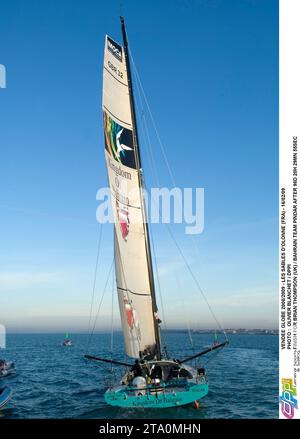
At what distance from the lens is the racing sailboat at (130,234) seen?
21.4 metres

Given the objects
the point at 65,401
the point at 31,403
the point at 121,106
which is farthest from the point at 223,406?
the point at 121,106

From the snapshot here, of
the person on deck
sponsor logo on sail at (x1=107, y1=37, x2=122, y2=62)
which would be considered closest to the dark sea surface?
the person on deck

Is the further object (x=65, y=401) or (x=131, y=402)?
(x=65, y=401)

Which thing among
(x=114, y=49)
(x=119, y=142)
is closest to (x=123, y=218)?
(x=119, y=142)

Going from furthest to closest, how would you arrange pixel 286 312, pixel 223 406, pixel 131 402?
pixel 223 406 < pixel 131 402 < pixel 286 312

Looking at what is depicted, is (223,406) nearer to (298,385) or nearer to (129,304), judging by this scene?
(129,304)

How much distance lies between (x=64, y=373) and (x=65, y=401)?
16.6 metres

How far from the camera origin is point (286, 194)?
11.2 meters

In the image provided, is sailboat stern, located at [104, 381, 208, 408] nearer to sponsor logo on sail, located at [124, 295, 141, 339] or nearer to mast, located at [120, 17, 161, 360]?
mast, located at [120, 17, 161, 360]

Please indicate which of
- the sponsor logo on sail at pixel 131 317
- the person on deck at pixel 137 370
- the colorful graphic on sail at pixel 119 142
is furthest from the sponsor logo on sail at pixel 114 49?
the person on deck at pixel 137 370

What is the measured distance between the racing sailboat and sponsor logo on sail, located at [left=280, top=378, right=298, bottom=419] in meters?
9.43

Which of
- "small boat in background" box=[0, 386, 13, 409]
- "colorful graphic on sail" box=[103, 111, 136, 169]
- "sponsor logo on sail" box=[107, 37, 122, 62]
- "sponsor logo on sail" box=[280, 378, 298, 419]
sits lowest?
"small boat in background" box=[0, 386, 13, 409]

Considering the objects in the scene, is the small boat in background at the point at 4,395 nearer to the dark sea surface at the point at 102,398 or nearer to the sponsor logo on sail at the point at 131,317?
the dark sea surface at the point at 102,398

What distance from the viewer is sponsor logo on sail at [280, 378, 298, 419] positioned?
10859 mm
